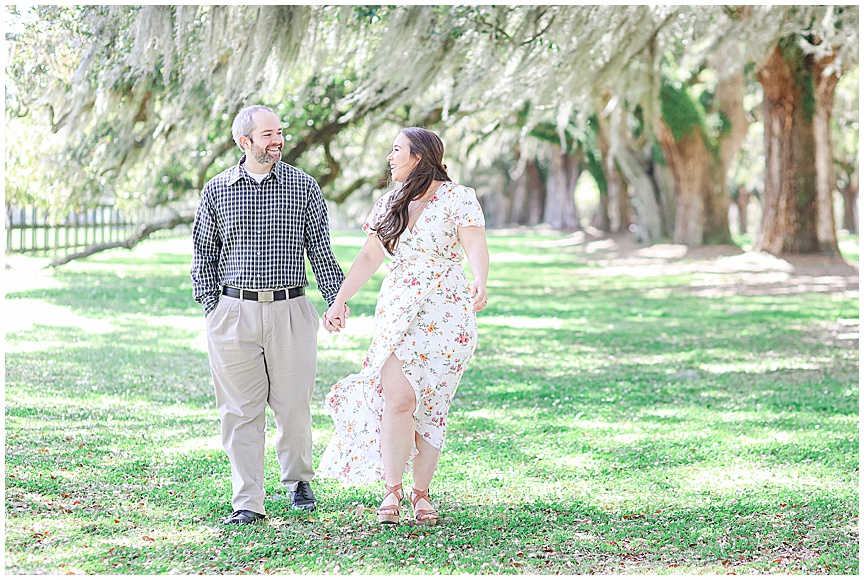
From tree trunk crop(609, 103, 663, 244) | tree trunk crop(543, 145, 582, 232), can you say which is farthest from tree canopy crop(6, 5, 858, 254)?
tree trunk crop(543, 145, 582, 232)

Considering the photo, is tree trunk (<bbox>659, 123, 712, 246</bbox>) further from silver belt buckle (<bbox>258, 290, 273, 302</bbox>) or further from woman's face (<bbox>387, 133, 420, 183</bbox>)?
silver belt buckle (<bbox>258, 290, 273, 302</bbox>)

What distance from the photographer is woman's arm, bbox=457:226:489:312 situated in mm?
4125

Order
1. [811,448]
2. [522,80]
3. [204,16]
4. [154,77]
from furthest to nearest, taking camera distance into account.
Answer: [522,80] < [154,77] < [204,16] < [811,448]

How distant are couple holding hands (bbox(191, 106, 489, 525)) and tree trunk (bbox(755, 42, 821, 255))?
1408 centimetres

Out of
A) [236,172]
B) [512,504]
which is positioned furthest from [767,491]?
[236,172]

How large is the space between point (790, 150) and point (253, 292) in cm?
1490

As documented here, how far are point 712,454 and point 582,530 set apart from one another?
160 cm

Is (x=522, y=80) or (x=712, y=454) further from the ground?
(x=522, y=80)

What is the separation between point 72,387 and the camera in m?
7.38

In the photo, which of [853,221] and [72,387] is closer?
[72,387]

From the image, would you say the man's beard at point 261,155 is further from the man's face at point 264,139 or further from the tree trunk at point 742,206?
the tree trunk at point 742,206

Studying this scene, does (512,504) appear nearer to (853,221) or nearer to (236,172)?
(236,172)

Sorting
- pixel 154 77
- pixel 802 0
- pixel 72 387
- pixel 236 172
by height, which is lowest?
pixel 72 387

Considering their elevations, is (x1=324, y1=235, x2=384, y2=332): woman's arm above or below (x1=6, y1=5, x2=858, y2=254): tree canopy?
below
